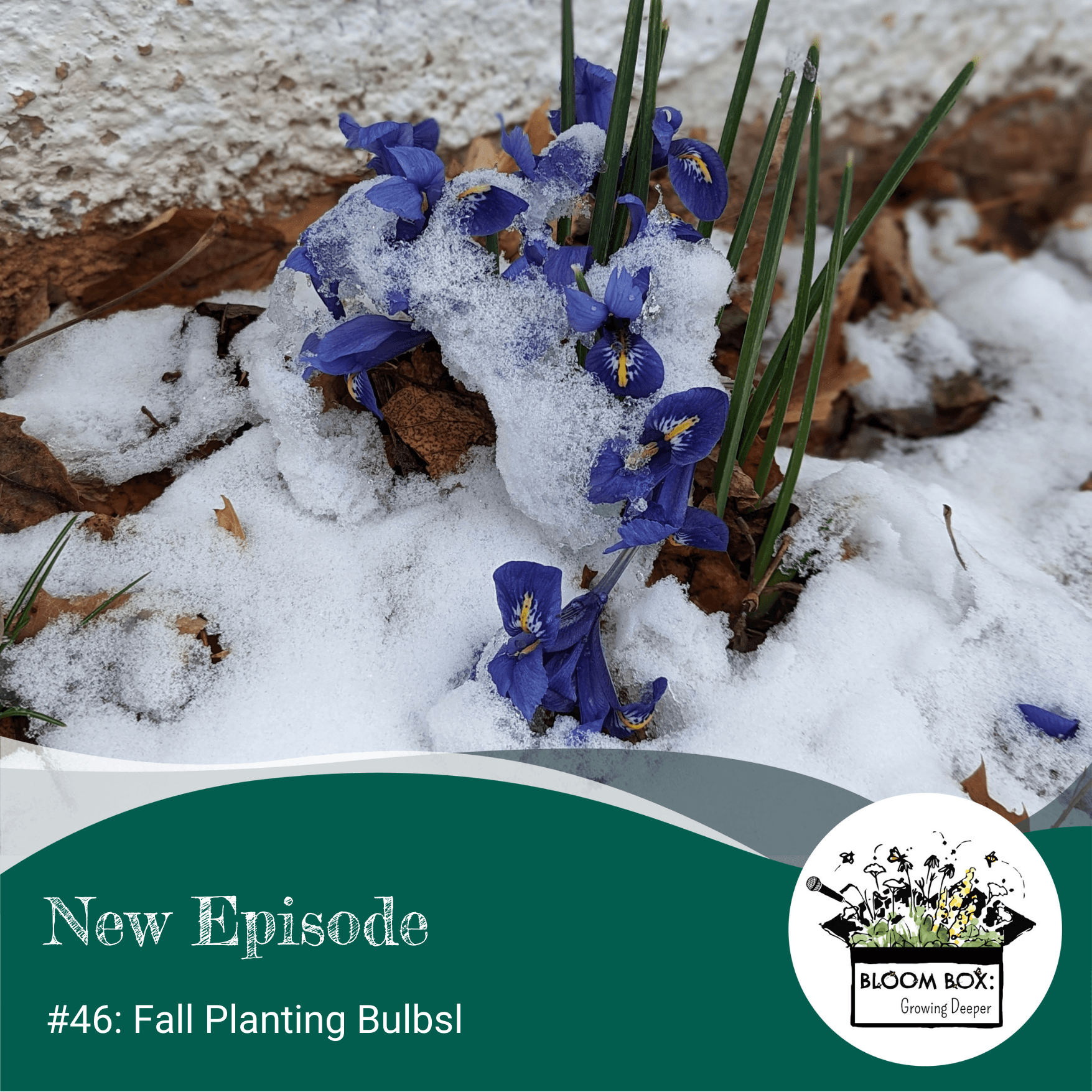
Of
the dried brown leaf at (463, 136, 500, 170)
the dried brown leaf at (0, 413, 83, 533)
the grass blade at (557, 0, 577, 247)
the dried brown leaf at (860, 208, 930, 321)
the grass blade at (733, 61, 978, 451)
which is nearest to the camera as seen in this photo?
the grass blade at (733, 61, 978, 451)

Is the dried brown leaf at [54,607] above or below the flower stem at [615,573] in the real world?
below

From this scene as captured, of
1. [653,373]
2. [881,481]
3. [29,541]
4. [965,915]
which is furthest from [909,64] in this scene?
[29,541]

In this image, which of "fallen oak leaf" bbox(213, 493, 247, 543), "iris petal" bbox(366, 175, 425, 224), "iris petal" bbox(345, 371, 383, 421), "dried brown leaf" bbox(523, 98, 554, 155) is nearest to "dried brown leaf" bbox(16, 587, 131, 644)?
"fallen oak leaf" bbox(213, 493, 247, 543)

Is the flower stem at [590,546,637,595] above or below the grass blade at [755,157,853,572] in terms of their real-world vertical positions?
below

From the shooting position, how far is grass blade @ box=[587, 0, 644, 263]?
67cm

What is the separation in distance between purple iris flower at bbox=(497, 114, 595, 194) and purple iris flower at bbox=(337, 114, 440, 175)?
0.08m

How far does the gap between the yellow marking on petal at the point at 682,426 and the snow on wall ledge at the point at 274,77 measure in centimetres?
67

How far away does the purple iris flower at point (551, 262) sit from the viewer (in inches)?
29.3

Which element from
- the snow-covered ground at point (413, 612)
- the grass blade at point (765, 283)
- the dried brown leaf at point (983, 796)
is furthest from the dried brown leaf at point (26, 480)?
the dried brown leaf at point (983, 796)

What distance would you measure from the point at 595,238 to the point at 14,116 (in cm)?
62

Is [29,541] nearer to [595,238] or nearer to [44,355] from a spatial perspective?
[44,355]

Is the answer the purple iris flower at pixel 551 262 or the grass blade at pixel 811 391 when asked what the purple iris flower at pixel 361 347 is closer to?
the purple iris flower at pixel 551 262

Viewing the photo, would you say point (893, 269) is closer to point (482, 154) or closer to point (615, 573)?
point (482, 154)

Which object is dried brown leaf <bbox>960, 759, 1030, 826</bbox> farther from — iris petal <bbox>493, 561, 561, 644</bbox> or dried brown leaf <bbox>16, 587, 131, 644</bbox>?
dried brown leaf <bbox>16, 587, 131, 644</bbox>
